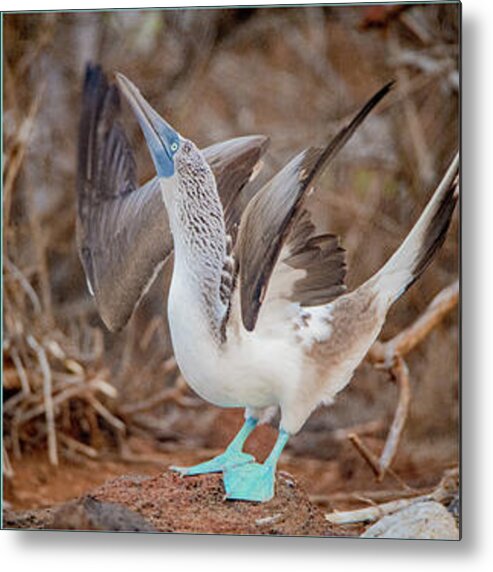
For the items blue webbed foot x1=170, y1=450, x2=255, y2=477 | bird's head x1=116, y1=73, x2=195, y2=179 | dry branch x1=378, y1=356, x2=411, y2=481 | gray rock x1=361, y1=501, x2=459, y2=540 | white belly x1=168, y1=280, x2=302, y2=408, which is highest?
bird's head x1=116, y1=73, x2=195, y2=179

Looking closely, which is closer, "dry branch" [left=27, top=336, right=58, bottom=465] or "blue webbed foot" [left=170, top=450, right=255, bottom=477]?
"blue webbed foot" [left=170, top=450, right=255, bottom=477]

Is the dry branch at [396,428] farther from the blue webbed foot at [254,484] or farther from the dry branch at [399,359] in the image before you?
the blue webbed foot at [254,484]

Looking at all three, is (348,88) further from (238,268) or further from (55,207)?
(55,207)

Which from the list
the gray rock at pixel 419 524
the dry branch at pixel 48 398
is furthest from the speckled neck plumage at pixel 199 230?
the gray rock at pixel 419 524

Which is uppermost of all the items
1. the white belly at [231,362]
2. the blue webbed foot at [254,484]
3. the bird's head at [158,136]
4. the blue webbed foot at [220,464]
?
the bird's head at [158,136]

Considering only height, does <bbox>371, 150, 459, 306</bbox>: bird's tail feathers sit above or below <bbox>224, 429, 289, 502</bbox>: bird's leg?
above

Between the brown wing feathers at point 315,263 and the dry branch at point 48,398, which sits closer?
the brown wing feathers at point 315,263

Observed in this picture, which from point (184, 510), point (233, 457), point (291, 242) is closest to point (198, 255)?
point (291, 242)

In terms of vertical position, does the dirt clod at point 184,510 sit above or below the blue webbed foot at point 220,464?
below

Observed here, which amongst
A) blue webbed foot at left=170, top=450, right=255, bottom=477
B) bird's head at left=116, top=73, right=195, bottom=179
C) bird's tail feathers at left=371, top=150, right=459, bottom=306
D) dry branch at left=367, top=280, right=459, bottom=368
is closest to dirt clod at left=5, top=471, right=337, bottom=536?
blue webbed foot at left=170, top=450, right=255, bottom=477

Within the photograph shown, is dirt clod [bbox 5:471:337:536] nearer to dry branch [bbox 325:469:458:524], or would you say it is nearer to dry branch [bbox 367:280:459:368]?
dry branch [bbox 325:469:458:524]
